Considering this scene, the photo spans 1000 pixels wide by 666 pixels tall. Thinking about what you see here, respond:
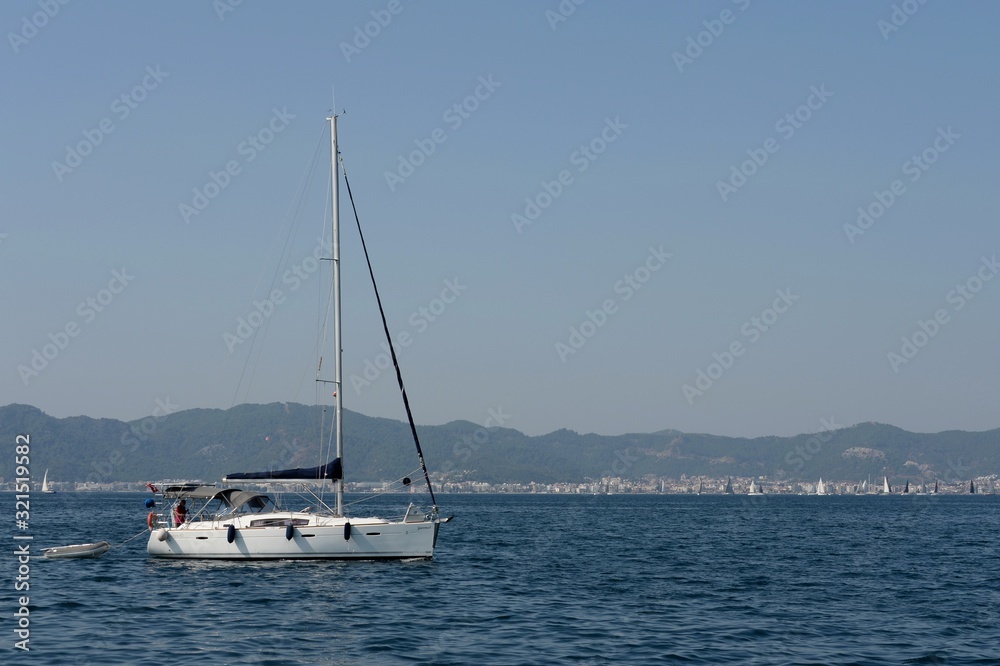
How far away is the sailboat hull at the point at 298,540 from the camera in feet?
149

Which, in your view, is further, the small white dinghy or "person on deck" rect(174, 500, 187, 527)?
the small white dinghy

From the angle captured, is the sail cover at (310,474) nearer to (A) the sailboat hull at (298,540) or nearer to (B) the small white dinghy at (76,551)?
(A) the sailboat hull at (298,540)

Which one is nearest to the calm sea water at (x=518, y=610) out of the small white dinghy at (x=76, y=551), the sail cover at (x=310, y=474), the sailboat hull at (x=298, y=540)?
the sailboat hull at (x=298, y=540)

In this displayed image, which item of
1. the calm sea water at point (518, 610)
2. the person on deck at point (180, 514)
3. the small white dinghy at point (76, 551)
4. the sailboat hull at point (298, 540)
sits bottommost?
the calm sea water at point (518, 610)

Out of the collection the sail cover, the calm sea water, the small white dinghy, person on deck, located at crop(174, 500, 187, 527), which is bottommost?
the calm sea water

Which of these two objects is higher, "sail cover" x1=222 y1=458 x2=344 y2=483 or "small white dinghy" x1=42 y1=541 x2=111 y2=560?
"sail cover" x1=222 y1=458 x2=344 y2=483

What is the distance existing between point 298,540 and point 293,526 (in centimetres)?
64

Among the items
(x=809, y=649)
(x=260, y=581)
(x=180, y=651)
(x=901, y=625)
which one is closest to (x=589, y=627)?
(x=809, y=649)

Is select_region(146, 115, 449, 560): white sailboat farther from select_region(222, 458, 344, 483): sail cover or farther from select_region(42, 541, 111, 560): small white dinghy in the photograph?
select_region(42, 541, 111, 560): small white dinghy

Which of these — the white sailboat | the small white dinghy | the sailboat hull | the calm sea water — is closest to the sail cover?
the white sailboat

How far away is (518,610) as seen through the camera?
3412cm

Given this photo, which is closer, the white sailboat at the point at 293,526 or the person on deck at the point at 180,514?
the white sailboat at the point at 293,526

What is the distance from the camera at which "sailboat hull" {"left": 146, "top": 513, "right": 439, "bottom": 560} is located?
45.5 meters

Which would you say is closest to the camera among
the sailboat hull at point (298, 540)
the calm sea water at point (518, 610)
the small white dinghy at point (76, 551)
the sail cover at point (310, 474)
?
the calm sea water at point (518, 610)
